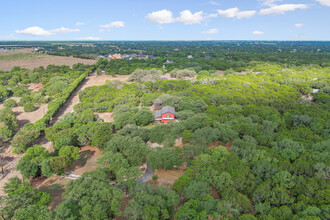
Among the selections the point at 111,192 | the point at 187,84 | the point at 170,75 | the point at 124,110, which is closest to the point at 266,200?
the point at 111,192

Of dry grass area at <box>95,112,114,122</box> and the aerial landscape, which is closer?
the aerial landscape

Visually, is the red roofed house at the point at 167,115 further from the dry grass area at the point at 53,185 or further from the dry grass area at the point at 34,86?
the dry grass area at the point at 34,86

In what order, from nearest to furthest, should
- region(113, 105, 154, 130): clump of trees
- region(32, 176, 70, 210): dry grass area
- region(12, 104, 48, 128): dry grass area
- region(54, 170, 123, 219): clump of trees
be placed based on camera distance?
region(54, 170, 123, 219): clump of trees → region(32, 176, 70, 210): dry grass area → region(113, 105, 154, 130): clump of trees → region(12, 104, 48, 128): dry grass area

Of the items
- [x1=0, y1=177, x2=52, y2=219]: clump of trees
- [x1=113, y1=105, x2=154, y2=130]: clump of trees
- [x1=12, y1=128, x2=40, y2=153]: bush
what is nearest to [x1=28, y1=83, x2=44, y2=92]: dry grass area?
[x1=12, y1=128, x2=40, y2=153]: bush

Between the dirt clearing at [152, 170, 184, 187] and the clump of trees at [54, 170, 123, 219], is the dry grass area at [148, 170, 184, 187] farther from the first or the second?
the clump of trees at [54, 170, 123, 219]

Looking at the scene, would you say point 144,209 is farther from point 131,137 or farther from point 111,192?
point 131,137

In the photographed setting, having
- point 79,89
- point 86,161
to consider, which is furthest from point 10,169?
point 79,89
